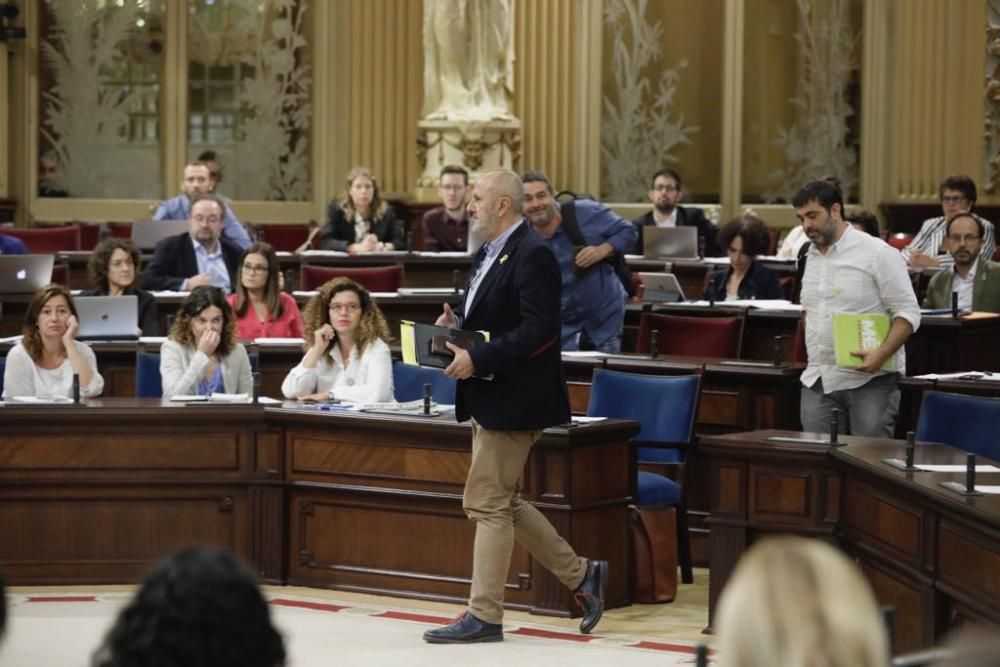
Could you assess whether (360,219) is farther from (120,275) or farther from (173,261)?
(120,275)

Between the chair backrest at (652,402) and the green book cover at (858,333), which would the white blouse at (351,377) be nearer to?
the chair backrest at (652,402)

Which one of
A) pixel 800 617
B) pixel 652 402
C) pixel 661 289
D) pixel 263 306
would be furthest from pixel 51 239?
pixel 800 617

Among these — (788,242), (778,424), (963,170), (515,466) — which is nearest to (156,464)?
(515,466)

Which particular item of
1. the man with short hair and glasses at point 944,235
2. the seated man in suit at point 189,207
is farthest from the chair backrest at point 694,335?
the seated man in suit at point 189,207

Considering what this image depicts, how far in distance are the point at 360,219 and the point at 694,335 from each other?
3.56 m

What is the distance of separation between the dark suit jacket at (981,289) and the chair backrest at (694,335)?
115 cm

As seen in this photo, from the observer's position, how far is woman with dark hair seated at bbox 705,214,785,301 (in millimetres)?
10336

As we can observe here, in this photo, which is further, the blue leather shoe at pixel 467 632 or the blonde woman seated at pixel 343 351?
the blonde woman seated at pixel 343 351

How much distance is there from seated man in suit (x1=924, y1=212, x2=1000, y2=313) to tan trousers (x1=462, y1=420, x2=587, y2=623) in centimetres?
397

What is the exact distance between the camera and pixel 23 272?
402 inches

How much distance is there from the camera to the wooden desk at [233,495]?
715 cm

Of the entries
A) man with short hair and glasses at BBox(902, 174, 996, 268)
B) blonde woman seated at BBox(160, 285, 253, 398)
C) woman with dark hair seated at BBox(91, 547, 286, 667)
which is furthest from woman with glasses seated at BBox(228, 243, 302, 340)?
woman with dark hair seated at BBox(91, 547, 286, 667)

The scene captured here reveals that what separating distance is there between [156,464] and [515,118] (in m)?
7.55

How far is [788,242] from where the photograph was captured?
12.5 metres
